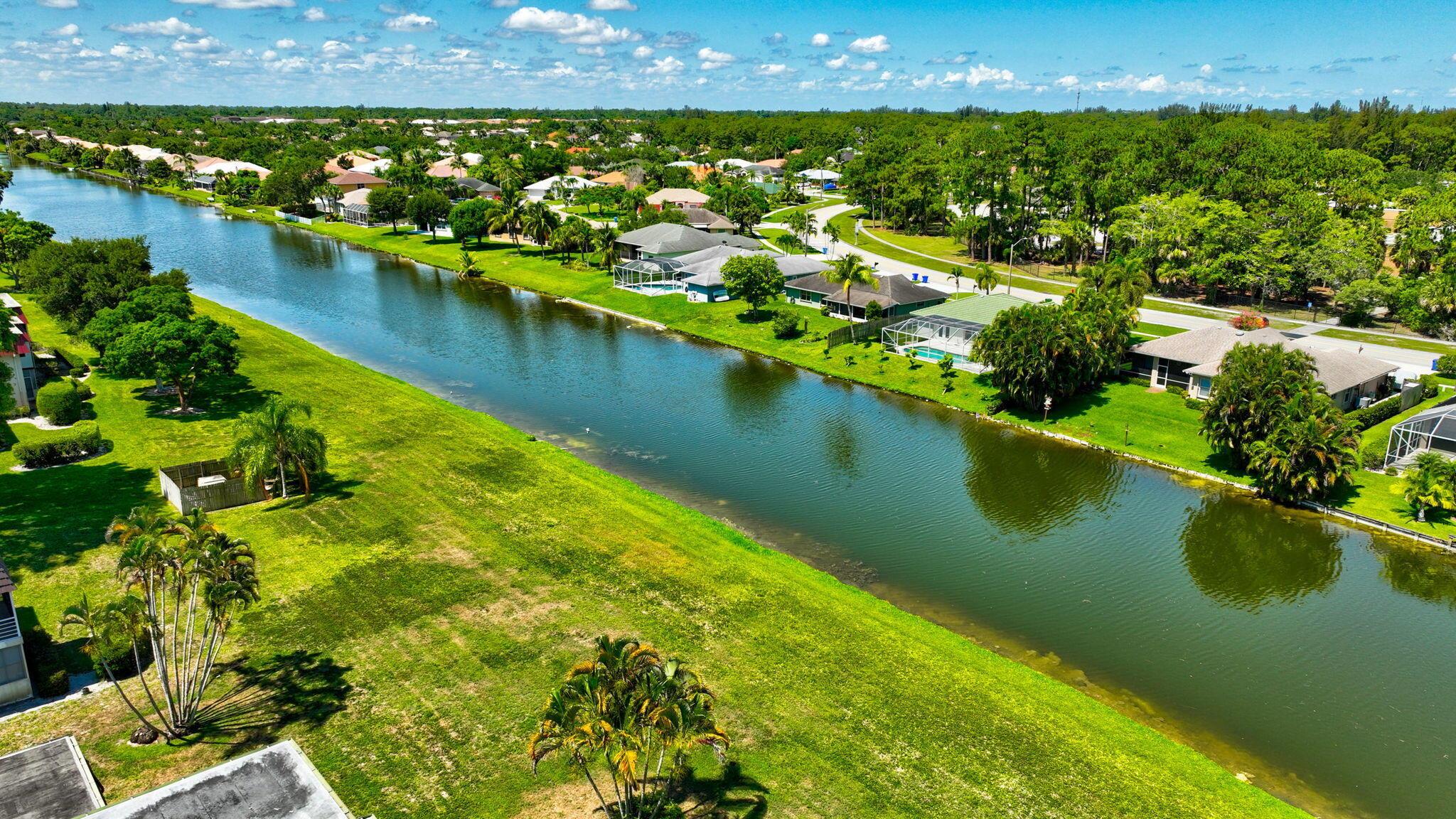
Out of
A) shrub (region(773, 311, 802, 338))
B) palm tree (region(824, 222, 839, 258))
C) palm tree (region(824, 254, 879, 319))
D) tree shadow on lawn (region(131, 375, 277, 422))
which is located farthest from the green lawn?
tree shadow on lawn (region(131, 375, 277, 422))

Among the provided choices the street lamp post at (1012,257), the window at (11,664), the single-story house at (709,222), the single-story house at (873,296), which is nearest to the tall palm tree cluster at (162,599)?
the window at (11,664)

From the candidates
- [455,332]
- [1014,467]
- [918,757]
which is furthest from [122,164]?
[918,757]

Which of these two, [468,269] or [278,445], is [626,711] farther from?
[468,269]

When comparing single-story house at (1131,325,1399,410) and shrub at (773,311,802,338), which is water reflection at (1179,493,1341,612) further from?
shrub at (773,311,802,338)

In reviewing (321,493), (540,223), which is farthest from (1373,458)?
(540,223)

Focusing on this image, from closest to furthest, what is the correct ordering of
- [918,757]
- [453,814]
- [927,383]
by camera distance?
[453,814], [918,757], [927,383]

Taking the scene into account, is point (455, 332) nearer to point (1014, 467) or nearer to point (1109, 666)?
point (1014, 467)
